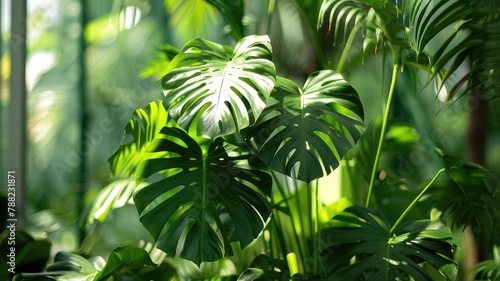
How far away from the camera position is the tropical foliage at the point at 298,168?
5.10ft

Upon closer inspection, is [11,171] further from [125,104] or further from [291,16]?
[291,16]

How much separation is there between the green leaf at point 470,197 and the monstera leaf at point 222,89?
550 millimetres

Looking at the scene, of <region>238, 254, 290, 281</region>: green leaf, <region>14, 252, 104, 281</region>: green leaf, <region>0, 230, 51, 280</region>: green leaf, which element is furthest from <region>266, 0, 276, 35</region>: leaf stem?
<region>0, 230, 51, 280</region>: green leaf

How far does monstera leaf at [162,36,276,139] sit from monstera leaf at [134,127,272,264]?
13cm

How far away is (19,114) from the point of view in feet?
7.61

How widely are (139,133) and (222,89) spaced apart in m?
0.44

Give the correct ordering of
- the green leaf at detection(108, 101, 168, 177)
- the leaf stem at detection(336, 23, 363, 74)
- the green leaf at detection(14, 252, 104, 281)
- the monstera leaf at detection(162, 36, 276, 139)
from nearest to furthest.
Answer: the monstera leaf at detection(162, 36, 276, 139)
the green leaf at detection(14, 252, 104, 281)
the green leaf at detection(108, 101, 168, 177)
the leaf stem at detection(336, 23, 363, 74)

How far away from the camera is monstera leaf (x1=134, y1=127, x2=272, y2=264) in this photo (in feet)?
5.17

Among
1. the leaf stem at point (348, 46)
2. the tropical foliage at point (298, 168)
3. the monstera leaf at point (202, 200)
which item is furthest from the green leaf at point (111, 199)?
the leaf stem at point (348, 46)

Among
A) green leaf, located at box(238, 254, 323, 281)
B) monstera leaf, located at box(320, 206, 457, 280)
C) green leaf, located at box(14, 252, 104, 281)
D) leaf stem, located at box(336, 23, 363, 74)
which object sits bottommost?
green leaf, located at box(14, 252, 104, 281)

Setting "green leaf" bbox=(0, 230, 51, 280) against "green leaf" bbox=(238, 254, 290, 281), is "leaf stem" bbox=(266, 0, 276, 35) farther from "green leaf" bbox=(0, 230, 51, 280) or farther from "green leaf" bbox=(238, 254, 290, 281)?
"green leaf" bbox=(0, 230, 51, 280)

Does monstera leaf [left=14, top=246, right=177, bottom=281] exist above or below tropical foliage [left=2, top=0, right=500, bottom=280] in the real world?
below

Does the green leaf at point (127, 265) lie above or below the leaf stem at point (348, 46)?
below

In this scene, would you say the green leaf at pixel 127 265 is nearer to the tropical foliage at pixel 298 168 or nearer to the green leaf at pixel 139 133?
the tropical foliage at pixel 298 168
